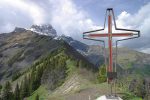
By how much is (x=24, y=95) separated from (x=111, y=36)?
164m

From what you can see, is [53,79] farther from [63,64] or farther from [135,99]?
[135,99]

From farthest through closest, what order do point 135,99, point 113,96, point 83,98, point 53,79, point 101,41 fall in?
1. point 53,79
2. point 83,98
3. point 135,99
4. point 101,41
5. point 113,96

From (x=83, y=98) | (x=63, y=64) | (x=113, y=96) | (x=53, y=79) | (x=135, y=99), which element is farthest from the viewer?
(x=63, y=64)

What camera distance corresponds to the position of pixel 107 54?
23047 mm

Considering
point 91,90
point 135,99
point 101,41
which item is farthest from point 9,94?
point 101,41

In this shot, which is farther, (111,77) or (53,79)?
(53,79)

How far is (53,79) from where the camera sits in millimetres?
152250

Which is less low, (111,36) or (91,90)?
(111,36)

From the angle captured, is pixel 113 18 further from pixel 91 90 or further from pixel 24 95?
pixel 24 95

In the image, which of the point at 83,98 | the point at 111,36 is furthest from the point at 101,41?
the point at 83,98

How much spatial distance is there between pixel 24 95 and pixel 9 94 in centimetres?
785

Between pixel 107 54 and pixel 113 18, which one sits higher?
pixel 113 18

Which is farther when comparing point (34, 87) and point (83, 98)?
point (34, 87)

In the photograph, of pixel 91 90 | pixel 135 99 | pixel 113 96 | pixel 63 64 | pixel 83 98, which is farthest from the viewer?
pixel 63 64
